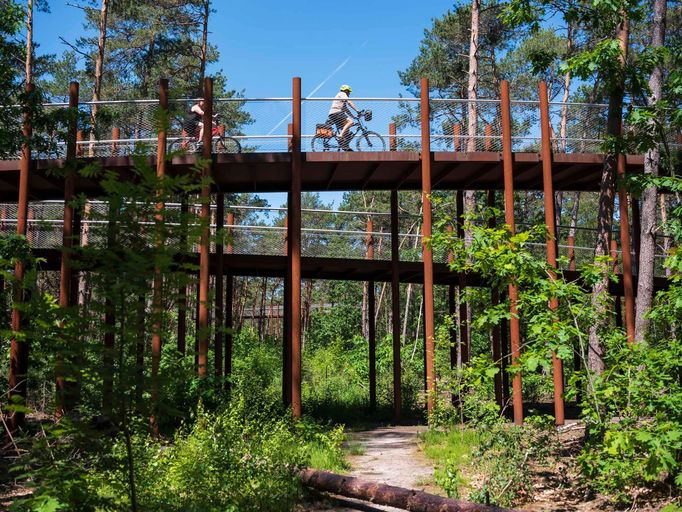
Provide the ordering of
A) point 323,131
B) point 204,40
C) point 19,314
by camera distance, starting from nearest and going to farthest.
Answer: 1. point 19,314
2. point 323,131
3. point 204,40

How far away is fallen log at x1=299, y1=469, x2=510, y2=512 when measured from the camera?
7.18m

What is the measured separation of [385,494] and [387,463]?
280 centimetres

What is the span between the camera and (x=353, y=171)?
1552cm

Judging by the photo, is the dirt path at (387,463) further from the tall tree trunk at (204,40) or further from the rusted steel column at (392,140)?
the tall tree trunk at (204,40)

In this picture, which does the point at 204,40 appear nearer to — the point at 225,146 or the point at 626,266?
the point at 225,146

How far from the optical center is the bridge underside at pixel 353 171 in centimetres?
1438

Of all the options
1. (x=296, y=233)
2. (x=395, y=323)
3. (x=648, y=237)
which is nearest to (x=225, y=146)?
(x=296, y=233)

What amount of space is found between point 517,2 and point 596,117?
4.20 meters

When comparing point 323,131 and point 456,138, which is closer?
point 323,131

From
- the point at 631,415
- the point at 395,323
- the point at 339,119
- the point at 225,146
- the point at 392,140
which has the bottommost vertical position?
the point at 631,415

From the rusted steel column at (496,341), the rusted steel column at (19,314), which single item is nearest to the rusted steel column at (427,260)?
the rusted steel column at (496,341)

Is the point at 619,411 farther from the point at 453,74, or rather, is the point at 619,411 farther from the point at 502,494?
the point at 453,74

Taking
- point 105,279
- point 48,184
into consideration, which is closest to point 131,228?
point 105,279

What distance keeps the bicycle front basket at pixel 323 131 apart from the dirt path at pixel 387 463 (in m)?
5.96
